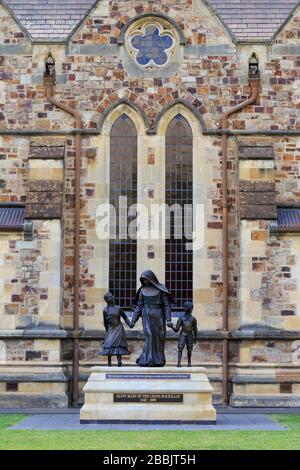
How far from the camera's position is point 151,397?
19.5 metres

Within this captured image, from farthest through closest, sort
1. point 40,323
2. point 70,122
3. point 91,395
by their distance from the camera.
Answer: point 70,122
point 40,323
point 91,395

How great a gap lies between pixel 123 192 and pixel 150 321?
6.52 metres

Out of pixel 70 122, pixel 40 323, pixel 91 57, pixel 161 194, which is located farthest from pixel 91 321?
pixel 91 57

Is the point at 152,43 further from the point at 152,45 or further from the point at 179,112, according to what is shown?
the point at 179,112

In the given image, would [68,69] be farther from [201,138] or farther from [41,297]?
[41,297]

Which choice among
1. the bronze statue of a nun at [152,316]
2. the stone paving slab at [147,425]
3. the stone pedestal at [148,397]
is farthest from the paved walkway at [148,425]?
the bronze statue of a nun at [152,316]

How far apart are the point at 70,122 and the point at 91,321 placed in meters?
5.67

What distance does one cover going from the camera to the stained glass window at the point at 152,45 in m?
26.6

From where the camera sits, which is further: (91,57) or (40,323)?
(91,57)

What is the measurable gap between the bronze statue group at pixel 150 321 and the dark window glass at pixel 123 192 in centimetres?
449

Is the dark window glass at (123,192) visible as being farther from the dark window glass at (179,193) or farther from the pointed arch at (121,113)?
the dark window glass at (179,193)

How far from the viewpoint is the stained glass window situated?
26.6 m

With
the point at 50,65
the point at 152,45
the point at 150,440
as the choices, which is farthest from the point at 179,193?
the point at 150,440

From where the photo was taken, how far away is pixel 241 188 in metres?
25.2
